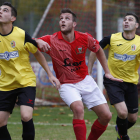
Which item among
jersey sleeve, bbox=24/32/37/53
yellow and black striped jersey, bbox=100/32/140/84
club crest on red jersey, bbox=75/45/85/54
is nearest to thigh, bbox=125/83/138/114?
yellow and black striped jersey, bbox=100/32/140/84

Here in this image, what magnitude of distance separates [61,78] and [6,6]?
135 centimetres

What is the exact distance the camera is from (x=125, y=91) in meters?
5.47

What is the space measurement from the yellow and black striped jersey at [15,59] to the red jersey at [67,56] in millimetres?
455

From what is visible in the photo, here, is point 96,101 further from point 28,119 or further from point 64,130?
point 64,130

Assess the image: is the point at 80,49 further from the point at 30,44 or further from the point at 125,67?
the point at 125,67

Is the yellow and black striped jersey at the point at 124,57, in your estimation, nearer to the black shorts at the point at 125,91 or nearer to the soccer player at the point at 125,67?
the soccer player at the point at 125,67

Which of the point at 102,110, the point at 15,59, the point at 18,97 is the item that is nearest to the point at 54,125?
the point at 102,110

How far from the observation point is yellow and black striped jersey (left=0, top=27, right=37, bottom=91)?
4.34m

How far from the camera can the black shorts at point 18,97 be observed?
424 centimetres

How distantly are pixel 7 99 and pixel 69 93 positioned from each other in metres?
0.90

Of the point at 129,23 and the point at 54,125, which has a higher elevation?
the point at 129,23

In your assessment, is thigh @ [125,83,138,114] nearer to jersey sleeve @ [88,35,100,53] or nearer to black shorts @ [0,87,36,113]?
jersey sleeve @ [88,35,100,53]

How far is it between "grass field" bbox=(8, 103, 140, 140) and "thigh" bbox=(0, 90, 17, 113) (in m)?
1.47

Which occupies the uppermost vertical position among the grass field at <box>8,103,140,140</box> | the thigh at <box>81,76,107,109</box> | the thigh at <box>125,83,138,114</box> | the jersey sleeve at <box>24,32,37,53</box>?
the jersey sleeve at <box>24,32,37,53</box>
